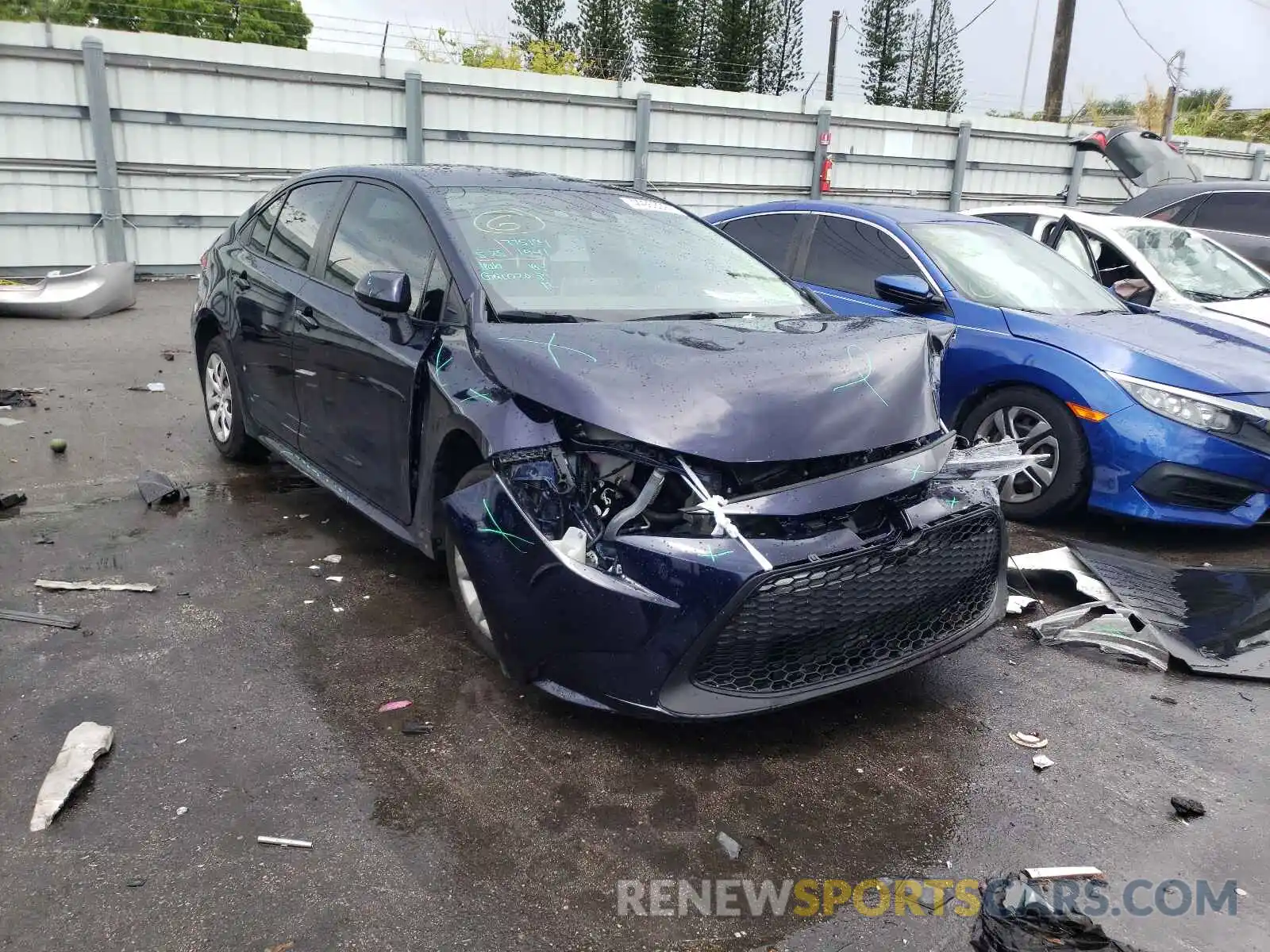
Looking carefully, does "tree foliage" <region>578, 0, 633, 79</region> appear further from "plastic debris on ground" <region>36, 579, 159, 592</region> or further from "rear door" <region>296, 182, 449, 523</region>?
"plastic debris on ground" <region>36, 579, 159, 592</region>

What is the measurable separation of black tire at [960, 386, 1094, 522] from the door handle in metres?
3.38

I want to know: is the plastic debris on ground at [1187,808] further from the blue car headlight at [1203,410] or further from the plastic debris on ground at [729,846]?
the blue car headlight at [1203,410]

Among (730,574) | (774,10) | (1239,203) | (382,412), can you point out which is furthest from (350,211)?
(774,10)

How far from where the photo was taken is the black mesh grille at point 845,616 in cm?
279

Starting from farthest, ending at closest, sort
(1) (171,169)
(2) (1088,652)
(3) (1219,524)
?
(1) (171,169), (3) (1219,524), (2) (1088,652)

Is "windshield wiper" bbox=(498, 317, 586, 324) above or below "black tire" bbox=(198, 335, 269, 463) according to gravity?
above

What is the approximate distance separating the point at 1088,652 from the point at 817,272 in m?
3.29

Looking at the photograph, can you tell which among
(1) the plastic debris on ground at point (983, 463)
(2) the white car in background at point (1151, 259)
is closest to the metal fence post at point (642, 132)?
(2) the white car in background at point (1151, 259)

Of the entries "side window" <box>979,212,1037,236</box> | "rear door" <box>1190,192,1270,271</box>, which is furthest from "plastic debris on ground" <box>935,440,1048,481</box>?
Answer: "rear door" <box>1190,192,1270,271</box>

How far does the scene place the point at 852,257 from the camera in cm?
621

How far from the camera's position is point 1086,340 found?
5.08 meters

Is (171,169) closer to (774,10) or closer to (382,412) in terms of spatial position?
(382,412)

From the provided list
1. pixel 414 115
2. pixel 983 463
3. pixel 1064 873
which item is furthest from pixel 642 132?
pixel 1064 873

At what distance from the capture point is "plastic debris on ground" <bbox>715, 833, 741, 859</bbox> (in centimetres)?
261
